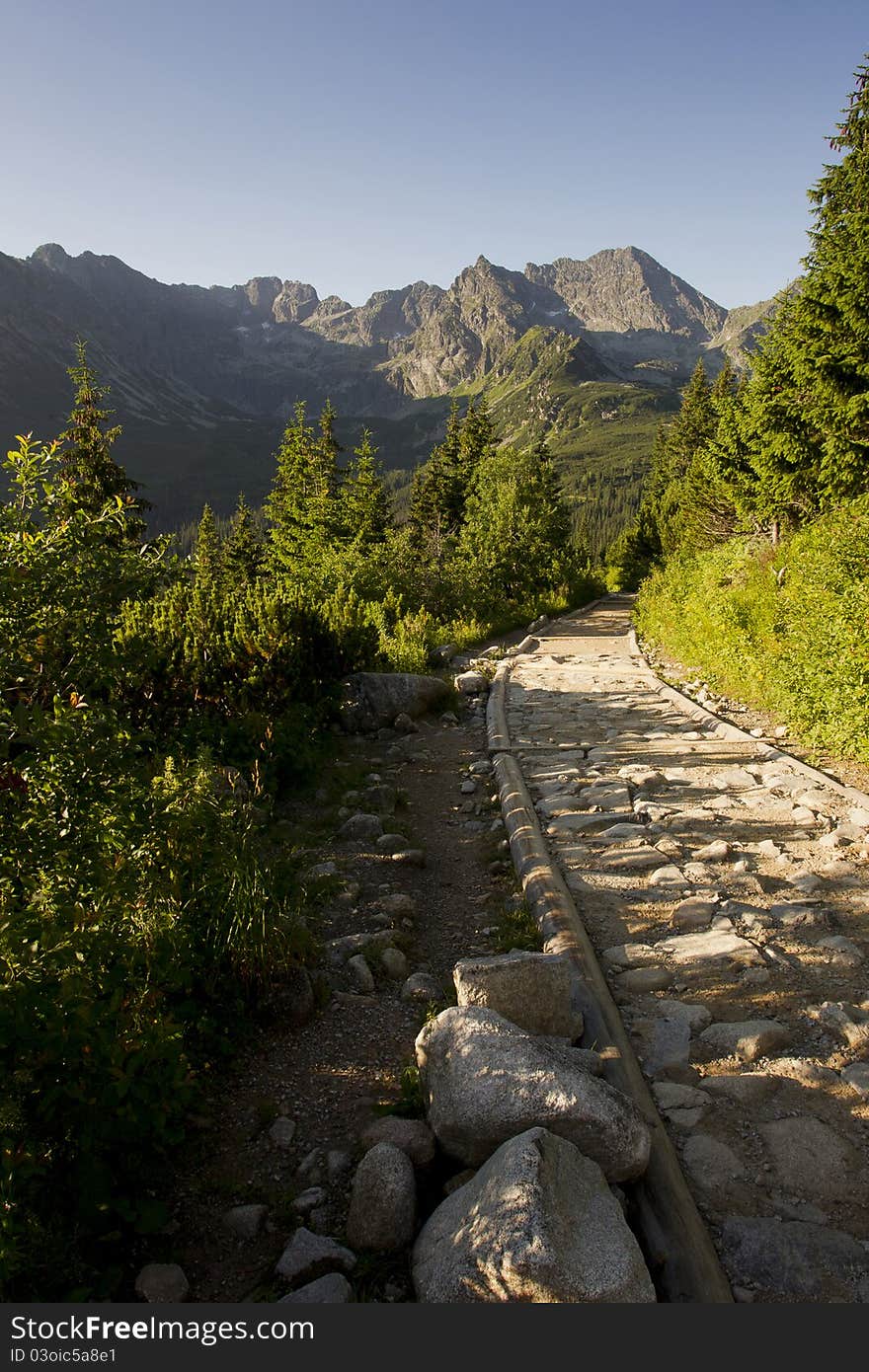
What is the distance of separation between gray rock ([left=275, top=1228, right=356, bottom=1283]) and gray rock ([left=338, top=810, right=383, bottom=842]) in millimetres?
4091

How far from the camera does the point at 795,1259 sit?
2.41 m

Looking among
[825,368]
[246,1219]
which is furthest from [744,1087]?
[825,368]

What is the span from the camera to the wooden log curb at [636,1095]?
2.34 m

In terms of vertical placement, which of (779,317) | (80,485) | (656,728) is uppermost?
(779,317)

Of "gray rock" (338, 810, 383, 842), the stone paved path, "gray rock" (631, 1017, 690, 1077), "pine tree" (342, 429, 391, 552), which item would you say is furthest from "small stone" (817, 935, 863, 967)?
"pine tree" (342, 429, 391, 552)

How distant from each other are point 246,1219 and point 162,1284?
0.38 metres

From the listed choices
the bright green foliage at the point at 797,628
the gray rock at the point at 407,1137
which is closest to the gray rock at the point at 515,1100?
the gray rock at the point at 407,1137

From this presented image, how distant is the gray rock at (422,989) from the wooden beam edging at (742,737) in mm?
4299

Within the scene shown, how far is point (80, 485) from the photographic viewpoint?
22.9m

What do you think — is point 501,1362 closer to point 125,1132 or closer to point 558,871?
point 125,1132

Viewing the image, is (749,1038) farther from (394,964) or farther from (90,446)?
(90,446)

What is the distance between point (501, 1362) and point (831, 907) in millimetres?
3744

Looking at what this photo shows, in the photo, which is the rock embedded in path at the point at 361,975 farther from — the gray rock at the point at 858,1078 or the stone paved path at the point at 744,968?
the gray rock at the point at 858,1078

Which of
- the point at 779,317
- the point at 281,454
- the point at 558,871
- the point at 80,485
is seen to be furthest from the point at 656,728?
the point at 281,454
